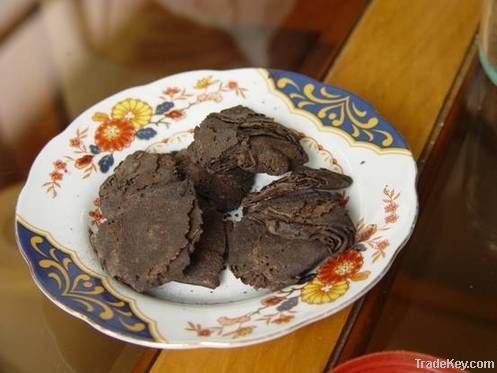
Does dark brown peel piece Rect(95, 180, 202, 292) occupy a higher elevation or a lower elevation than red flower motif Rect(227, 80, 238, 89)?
lower

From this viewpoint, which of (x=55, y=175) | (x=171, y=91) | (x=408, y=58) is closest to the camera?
(x=55, y=175)

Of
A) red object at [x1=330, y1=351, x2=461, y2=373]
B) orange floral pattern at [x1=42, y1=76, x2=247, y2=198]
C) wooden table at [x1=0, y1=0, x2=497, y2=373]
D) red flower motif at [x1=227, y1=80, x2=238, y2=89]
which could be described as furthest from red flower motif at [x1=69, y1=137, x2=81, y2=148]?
red object at [x1=330, y1=351, x2=461, y2=373]

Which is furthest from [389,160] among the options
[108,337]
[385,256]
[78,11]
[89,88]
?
[78,11]

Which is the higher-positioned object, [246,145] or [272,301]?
[246,145]

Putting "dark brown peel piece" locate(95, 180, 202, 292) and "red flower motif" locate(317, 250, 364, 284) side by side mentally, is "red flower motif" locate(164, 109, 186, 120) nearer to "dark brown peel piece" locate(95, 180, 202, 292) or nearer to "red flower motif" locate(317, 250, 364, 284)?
"dark brown peel piece" locate(95, 180, 202, 292)

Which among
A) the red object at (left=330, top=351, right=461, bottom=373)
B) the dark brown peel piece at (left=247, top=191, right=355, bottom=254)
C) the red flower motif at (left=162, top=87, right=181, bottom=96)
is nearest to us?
the red object at (left=330, top=351, right=461, bottom=373)

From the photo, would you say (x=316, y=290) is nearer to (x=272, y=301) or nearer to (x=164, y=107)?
(x=272, y=301)

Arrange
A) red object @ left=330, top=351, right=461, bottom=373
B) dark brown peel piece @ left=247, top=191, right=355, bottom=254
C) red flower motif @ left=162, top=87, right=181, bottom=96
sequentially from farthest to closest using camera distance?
red flower motif @ left=162, top=87, right=181, bottom=96 → dark brown peel piece @ left=247, top=191, right=355, bottom=254 → red object @ left=330, top=351, right=461, bottom=373

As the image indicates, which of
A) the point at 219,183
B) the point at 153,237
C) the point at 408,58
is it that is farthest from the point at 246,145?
the point at 408,58
